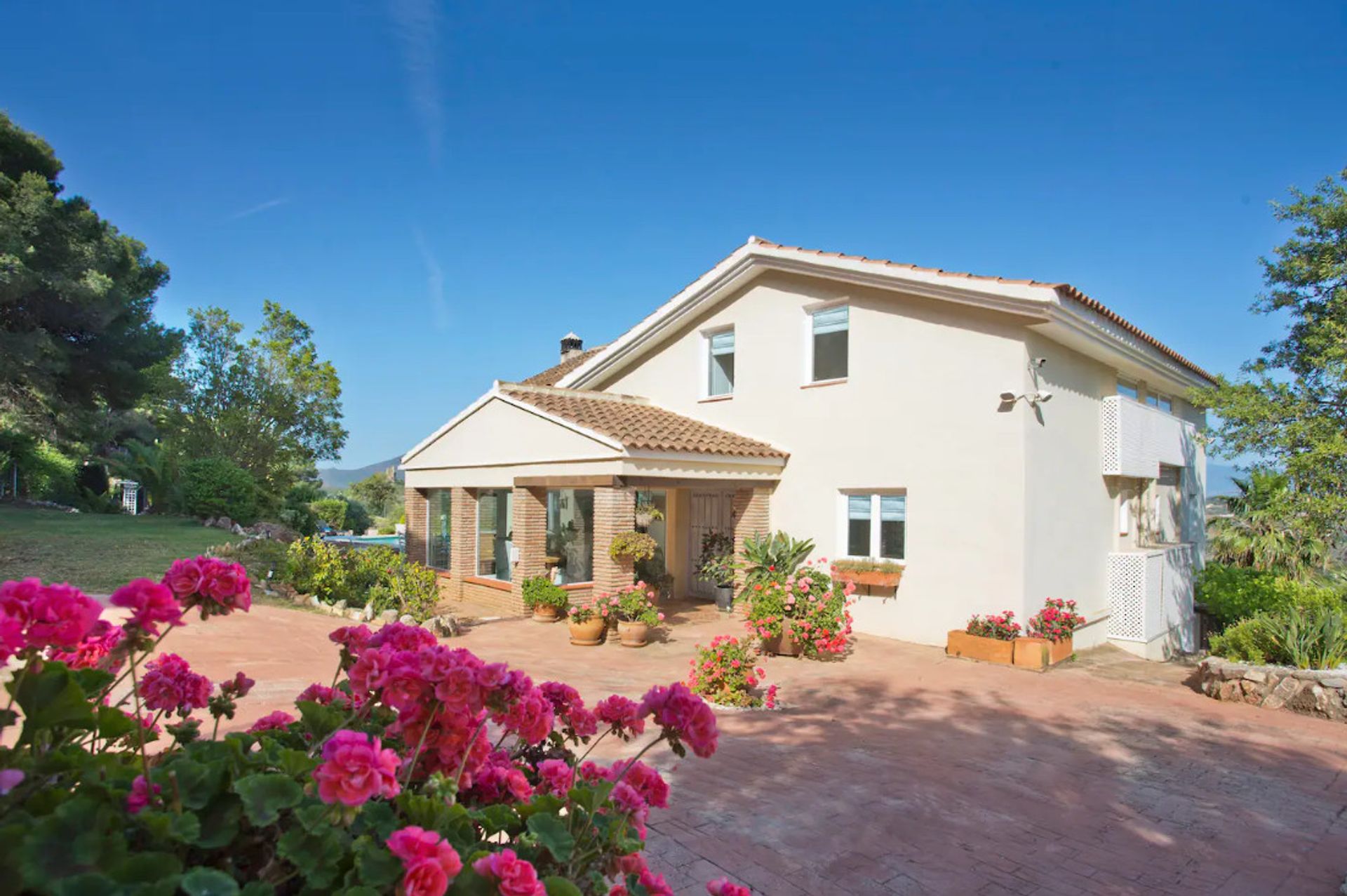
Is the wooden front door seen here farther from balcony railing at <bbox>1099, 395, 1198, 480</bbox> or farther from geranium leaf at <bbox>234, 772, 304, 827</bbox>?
geranium leaf at <bbox>234, 772, 304, 827</bbox>

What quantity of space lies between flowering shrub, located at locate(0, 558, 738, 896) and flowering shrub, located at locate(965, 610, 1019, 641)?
9.84 meters

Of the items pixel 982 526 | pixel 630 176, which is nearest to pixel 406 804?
pixel 982 526

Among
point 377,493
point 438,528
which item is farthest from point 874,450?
point 377,493

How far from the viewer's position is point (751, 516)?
14156 mm

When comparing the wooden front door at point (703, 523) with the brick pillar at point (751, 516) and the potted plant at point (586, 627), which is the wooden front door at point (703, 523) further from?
the potted plant at point (586, 627)

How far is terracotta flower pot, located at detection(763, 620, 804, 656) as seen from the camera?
11.0 m

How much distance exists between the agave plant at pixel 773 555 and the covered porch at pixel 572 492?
3.27ft

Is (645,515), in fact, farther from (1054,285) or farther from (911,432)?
(1054,285)

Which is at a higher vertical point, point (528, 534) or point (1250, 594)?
point (528, 534)

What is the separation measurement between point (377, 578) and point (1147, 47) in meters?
16.2

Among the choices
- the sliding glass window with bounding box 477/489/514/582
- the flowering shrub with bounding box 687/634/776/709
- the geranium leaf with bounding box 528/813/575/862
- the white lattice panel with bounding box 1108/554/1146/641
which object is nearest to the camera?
the geranium leaf with bounding box 528/813/575/862

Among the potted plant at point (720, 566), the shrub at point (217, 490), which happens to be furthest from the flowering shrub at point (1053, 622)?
the shrub at point (217, 490)

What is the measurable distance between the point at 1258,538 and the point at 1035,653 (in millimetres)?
12429

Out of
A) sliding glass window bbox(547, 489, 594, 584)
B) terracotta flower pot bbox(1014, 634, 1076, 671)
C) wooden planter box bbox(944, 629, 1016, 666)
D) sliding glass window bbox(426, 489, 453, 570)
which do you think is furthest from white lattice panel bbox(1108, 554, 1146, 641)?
sliding glass window bbox(426, 489, 453, 570)
